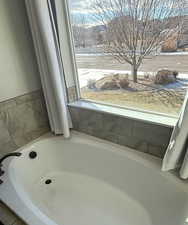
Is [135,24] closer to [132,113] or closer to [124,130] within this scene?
[132,113]

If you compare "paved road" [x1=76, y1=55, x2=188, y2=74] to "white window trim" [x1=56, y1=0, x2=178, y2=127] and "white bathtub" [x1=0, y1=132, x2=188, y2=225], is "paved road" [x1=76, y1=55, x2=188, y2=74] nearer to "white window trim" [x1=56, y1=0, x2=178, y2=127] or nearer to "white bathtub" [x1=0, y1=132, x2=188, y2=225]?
"white window trim" [x1=56, y1=0, x2=178, y2=127]

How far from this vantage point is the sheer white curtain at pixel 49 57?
3.94 feet

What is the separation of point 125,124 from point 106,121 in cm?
19

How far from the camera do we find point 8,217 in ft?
3.23

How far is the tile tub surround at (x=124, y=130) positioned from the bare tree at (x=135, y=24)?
0.40 meters

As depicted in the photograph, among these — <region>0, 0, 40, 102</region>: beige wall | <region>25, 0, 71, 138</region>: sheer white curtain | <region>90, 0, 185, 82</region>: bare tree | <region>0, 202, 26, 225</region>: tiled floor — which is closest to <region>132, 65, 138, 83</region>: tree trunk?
<region>90, 0, 185, 82</region>: bare tree

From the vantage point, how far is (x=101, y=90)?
5.35 feet

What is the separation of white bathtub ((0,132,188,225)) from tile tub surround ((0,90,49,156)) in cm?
11

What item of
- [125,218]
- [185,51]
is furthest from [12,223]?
[185,51]

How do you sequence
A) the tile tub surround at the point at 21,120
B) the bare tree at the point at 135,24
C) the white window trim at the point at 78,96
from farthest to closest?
the tile tub surround at the point at 21,120, the white window trim at the point at 78,96, the bare tree at the point at 135,24

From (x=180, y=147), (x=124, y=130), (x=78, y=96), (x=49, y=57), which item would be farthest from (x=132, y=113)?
(x=49, y=57)

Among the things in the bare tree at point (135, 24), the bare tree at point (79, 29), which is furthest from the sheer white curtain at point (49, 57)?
the bare tree at point (135, 24)

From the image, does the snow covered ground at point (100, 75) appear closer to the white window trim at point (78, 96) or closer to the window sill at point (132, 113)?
the white window trim at point (78, 96)

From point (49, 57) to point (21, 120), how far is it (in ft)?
2.17
